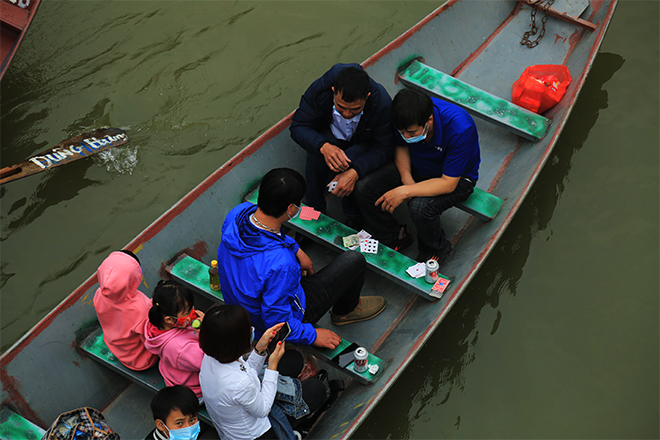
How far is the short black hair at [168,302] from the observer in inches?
125

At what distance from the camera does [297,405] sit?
3.20 metres

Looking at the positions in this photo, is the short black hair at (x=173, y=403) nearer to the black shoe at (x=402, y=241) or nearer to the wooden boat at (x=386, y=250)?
the wooden boat at (x=386, y=250)

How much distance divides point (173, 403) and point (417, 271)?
2124mm

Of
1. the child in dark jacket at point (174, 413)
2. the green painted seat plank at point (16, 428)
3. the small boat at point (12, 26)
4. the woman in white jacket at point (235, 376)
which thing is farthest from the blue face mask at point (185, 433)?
the small boat at point (12, 26)

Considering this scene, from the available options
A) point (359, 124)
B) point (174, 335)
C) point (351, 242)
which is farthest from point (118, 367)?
point (359, 124)

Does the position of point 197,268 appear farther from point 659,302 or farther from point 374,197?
point 659,302

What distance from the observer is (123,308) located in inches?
134

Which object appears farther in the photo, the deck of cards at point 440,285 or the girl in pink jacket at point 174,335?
the deck of cards at point 440,285

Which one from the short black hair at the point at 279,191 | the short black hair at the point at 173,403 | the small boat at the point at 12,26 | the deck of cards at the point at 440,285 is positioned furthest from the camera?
the small boat at the point at 12,26

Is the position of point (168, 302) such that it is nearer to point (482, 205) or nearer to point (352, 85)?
point (352, 85)

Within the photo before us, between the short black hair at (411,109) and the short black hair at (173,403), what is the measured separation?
7.29 feet

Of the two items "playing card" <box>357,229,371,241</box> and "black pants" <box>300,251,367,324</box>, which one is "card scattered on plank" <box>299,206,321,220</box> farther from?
"black pants" <box>300,251,367,324</box>

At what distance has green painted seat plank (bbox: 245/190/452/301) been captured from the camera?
4148mm

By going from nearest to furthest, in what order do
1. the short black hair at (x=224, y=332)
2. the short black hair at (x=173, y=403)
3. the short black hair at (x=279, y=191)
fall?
the short black hair at (x=224, y=332) < the short black hair at (x=173, y=403) < the short black hair at (x=279, y=191)
